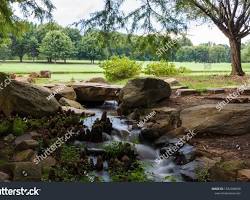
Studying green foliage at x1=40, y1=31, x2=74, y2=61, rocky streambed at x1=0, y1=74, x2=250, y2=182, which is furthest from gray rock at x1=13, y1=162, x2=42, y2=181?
green foliage at x1=40, y1=31, x2=74, y2=61

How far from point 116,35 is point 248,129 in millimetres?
3909

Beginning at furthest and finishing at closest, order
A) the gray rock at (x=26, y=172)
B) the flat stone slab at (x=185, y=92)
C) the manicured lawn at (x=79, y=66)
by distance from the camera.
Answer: the manicured lawn at (x=79, y=66) < the flat stone slab at (x=185, y=92) < the gray rock at (x=26, y=172)

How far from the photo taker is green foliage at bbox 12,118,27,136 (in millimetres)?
10164

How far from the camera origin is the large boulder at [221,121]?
9844mm

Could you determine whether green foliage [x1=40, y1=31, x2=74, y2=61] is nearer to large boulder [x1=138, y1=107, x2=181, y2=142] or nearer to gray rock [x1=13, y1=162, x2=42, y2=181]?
large boulder [x1=138, y1=107, x2=181, y2=142]

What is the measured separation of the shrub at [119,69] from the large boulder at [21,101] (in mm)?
10426

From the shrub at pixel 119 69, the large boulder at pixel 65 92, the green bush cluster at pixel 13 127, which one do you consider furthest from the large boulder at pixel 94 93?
the shrub at pixel 119 69

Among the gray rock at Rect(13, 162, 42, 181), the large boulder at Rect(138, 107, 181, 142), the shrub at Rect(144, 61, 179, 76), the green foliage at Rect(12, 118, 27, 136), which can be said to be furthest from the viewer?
the shrub at Rect(144, 61, 179, 76)

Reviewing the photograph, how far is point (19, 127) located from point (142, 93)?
15.4ft

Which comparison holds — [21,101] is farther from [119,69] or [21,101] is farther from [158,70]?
[158,70]

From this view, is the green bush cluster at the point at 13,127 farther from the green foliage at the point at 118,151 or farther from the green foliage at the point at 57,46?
the green foliage at the point at 57,46

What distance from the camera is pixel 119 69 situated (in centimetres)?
2238

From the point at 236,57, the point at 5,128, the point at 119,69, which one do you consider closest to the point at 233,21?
the point at 236,57

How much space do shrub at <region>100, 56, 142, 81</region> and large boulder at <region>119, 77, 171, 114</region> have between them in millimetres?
8044
